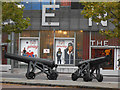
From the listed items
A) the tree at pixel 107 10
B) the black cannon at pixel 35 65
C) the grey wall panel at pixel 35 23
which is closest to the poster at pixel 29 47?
the grey wall panel at pixel 35 23

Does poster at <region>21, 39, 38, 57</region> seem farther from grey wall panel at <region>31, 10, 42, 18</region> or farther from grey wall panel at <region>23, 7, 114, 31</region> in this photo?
grey wall panel at <region>31, 10, 42, 18</region>

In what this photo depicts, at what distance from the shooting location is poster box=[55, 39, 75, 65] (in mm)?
30859

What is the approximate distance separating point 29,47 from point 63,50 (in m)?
4.00

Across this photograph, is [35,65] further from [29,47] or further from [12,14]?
[29,47]

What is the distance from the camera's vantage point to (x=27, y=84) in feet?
40.5

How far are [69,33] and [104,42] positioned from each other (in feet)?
13.5

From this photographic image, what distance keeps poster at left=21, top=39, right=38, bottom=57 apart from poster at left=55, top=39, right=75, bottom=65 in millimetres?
2466

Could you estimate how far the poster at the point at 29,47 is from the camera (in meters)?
31.2

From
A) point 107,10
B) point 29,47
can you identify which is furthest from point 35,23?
point 107,10

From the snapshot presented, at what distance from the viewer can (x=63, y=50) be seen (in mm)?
31031

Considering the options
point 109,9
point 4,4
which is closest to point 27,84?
point 109,9

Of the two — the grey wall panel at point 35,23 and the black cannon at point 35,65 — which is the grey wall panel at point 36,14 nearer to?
the grey wall panel at point 35,23

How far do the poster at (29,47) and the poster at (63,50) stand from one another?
2.47m

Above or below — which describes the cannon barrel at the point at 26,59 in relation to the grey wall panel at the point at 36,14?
below
